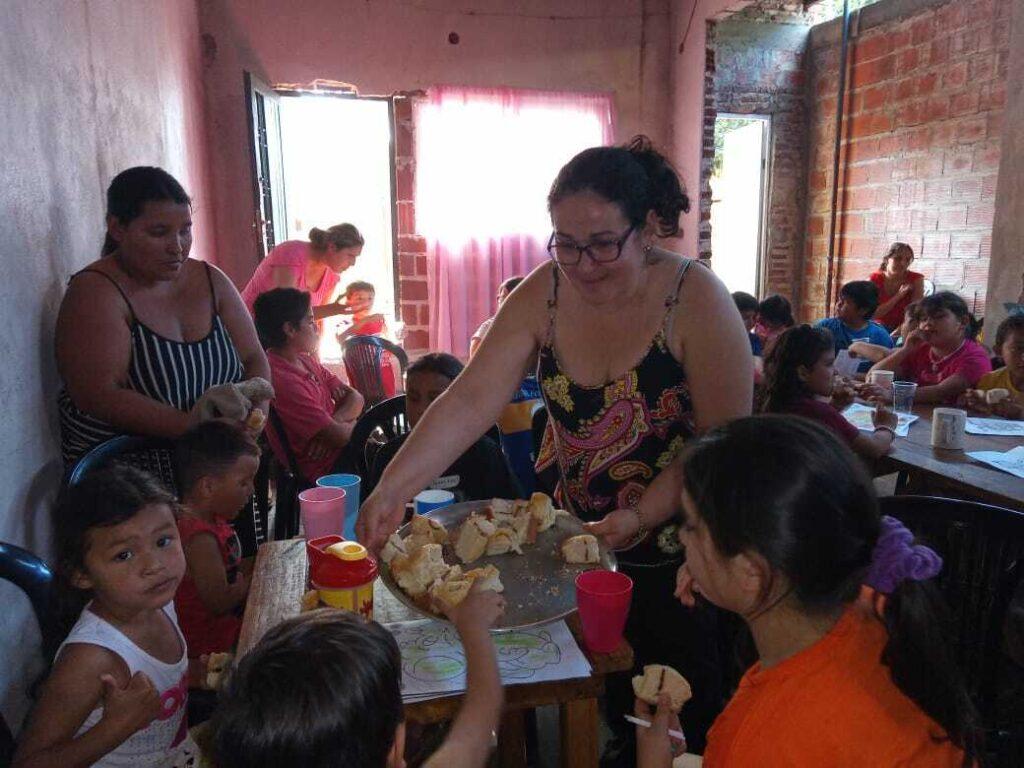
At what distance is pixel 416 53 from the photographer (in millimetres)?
5930

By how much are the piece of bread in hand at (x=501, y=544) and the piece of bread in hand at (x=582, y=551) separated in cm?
13

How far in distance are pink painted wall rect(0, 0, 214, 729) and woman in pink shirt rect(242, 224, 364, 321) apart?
1.52 m

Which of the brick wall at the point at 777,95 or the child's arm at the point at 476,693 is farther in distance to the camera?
the brick wall at the point at 777,95

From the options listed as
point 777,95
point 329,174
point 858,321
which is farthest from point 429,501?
point 329,174

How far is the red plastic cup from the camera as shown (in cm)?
131

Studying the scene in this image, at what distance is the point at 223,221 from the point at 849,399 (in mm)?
4774

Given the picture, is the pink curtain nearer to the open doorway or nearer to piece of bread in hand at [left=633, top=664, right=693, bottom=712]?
the open doorway

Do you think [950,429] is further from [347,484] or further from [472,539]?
[347,484]

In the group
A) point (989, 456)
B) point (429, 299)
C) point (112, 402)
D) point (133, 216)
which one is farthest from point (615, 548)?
point (429, 299)

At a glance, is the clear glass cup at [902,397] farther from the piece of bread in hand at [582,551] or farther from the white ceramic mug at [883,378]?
the piece of bread in hand at [582,551]

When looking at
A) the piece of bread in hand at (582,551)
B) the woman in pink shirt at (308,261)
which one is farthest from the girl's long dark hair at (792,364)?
the woman in pink shirt at (308,261)

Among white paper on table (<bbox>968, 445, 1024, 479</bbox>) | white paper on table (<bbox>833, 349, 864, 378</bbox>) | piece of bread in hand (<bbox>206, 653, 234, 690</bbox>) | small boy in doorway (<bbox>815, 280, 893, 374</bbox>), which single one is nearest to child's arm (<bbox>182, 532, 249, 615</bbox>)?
piece of bread in hand (<bbox>206, 653, 234, 690</bbox>)

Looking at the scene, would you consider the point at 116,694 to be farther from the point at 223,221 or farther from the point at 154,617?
the point at 223,221

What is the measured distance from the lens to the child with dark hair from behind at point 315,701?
2.96 ft
